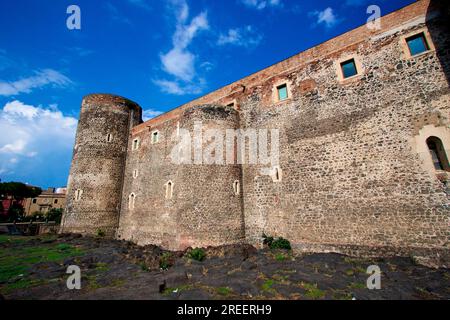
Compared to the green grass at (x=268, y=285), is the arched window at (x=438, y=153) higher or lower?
higher

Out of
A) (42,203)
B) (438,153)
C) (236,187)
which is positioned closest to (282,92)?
(236,187)

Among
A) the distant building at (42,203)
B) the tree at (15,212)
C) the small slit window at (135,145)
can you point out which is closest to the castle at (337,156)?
the small slit window at (135,145)

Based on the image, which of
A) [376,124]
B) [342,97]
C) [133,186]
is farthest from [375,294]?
[133,186]

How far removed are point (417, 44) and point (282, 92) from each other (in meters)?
5.47

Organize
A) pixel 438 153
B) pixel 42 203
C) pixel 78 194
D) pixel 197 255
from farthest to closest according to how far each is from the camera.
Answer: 1. pixel 42 203
2. pixel 78 194
3. pixel 197 255
4. pixel 438 153

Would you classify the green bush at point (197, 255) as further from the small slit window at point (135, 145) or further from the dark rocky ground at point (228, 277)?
the small slit window at point (135, 145)

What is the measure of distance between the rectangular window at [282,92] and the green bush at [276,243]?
278 inches

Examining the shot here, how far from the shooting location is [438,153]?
756cm

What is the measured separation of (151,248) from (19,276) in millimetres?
5875

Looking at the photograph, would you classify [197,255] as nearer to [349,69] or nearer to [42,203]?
[349,69]

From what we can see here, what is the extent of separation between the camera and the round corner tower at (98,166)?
16875 millimetres

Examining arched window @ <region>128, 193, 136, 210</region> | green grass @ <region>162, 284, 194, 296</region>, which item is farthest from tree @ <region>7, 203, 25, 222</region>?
green grass @ <region>162, 284, 194, 296</region>

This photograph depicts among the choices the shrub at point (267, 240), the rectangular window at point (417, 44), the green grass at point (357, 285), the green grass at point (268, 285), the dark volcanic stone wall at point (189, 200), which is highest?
the rectangular window at point (417, 44)

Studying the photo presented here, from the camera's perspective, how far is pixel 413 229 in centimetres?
747
